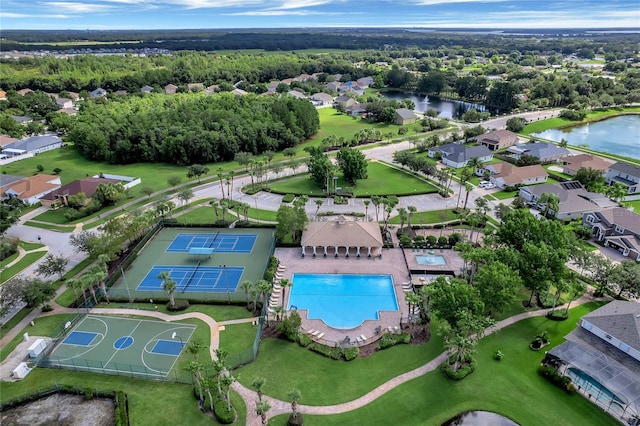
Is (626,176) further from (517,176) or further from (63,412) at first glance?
(63,412)

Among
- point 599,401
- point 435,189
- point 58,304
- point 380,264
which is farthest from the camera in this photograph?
point 435,189

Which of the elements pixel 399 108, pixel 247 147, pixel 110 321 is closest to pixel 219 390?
pixel 110 321

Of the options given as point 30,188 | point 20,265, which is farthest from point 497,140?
point 30,188

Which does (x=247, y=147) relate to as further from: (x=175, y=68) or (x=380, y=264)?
(x=175, y=68)

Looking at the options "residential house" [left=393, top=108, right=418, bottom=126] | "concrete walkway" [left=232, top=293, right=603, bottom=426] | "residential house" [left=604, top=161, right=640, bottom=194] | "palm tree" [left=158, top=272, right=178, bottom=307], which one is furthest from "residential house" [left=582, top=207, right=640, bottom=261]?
"residential house" [left=393, top=108, right=418, bottom=126]

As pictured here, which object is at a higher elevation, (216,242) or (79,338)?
(79,338)
